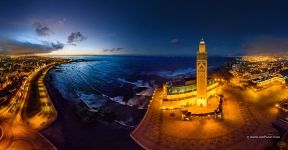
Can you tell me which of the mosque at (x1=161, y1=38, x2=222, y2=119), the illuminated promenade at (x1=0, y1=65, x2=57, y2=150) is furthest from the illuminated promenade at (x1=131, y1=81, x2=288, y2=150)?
the illuminated promenade at (x1=0, y1=65, x2=57, y2=150)

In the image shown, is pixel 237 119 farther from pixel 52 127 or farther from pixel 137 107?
pixel 52 127

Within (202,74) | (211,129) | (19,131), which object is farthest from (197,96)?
(19,131)

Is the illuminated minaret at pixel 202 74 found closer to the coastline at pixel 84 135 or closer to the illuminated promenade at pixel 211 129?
the illuminated promenade at pixel 211 129

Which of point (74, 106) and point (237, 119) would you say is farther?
point (74, 106)

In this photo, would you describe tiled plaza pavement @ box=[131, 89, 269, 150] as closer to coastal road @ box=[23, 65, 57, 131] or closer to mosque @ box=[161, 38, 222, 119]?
mosque @ box=[161, 38, 222, 119]

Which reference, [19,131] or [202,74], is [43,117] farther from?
[202,74]

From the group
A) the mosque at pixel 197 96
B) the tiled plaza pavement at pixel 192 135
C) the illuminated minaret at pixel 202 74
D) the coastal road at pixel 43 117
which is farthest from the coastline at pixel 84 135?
the illuminated minaret at pixel 202 74

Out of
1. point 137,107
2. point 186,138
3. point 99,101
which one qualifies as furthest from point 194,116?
point 99,101
